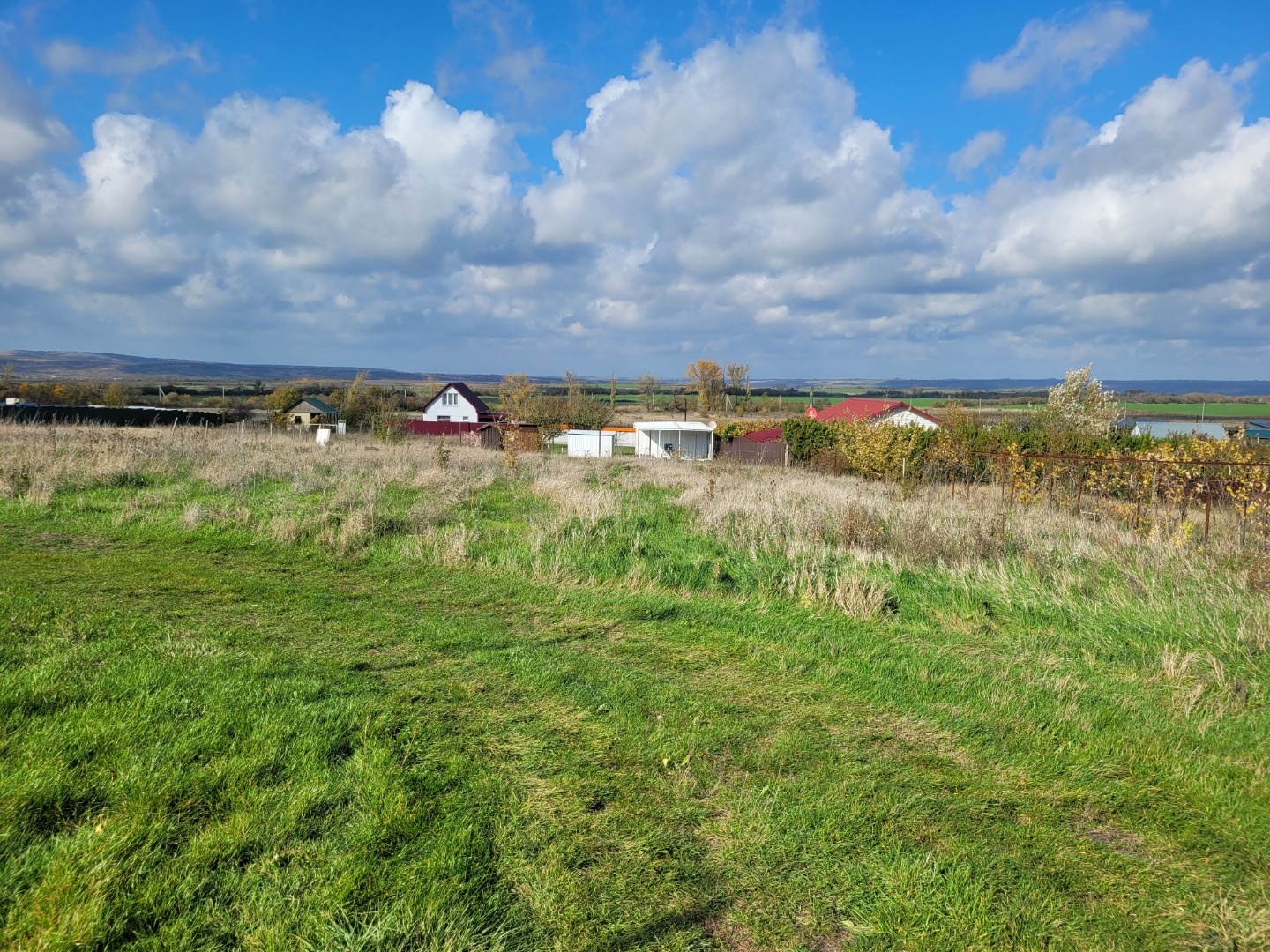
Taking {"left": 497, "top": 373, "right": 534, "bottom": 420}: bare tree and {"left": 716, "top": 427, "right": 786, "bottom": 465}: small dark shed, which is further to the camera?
{"left": 497, "top": 373, "right": 534, "bottom": 420}: bare tree

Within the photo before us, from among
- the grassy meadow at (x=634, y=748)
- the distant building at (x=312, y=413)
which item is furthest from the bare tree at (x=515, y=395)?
the grassy meadow at (x=634, y=748)

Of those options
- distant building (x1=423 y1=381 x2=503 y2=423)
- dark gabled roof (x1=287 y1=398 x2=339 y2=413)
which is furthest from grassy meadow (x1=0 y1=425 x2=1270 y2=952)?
distant building (x1=423 y1=381 x2=503 y2=423)

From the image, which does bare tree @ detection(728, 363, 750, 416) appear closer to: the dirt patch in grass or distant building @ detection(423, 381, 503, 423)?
distant building @ detection(423, 381, 503, 423)

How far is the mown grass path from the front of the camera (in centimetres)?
265

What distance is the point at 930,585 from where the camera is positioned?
297 inches

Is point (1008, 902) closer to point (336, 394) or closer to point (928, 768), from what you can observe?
point (928, 768)

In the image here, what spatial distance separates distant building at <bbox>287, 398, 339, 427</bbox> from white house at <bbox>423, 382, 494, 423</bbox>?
1066cm

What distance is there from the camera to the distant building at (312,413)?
50438 millimetres

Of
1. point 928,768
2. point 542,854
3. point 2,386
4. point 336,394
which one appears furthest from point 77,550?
point 2,386

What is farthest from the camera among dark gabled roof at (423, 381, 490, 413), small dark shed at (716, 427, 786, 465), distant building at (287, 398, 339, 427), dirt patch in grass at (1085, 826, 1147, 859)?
dark gabled roof at (423, 381, 490, 413)

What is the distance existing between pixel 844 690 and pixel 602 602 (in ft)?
8.98

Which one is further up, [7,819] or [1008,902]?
[7,819]

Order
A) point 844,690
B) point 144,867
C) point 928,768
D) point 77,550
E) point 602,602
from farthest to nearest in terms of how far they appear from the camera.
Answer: point 77,550, point 602,602, point 844,690, point 928,768, point 144,867

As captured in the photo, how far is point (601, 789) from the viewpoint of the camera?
3.57 m
